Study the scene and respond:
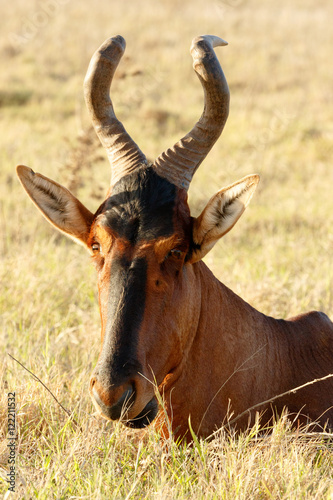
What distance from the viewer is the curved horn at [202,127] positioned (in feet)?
13.7

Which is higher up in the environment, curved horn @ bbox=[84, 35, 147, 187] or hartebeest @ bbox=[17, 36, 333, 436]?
curved horn @ bbox=[84, 35, 147, 187]

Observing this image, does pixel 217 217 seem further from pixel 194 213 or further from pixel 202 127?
pixel 194 213

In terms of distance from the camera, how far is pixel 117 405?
3295 mm

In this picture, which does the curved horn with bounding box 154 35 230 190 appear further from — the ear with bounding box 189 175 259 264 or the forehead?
the ear with bounding box 189 175 259 264

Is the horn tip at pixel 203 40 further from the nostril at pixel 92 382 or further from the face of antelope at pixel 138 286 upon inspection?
the nostril at pixel 92 382

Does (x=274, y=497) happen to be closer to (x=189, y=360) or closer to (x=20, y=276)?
(x=189, y=360)

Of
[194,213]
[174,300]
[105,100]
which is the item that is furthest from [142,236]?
[194,213]

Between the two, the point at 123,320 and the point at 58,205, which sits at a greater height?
the point at 58,205

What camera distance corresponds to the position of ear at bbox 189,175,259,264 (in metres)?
3.93

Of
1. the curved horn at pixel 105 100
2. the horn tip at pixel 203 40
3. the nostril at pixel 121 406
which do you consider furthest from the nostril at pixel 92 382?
the horn tip at pixel 203 40

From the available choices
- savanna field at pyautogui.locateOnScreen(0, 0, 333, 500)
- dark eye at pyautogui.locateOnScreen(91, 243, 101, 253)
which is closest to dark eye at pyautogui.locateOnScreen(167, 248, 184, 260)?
dark eye at pyautogui.locateOnScreen(91, 243, 101, 253)

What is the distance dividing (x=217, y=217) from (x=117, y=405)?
1.32 meters

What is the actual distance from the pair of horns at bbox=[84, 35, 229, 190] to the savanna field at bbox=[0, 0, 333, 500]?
5.33ft

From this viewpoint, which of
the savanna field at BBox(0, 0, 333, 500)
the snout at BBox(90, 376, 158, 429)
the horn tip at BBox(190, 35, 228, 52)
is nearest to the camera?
the snout at BBox(90, 376, 158, 429)
